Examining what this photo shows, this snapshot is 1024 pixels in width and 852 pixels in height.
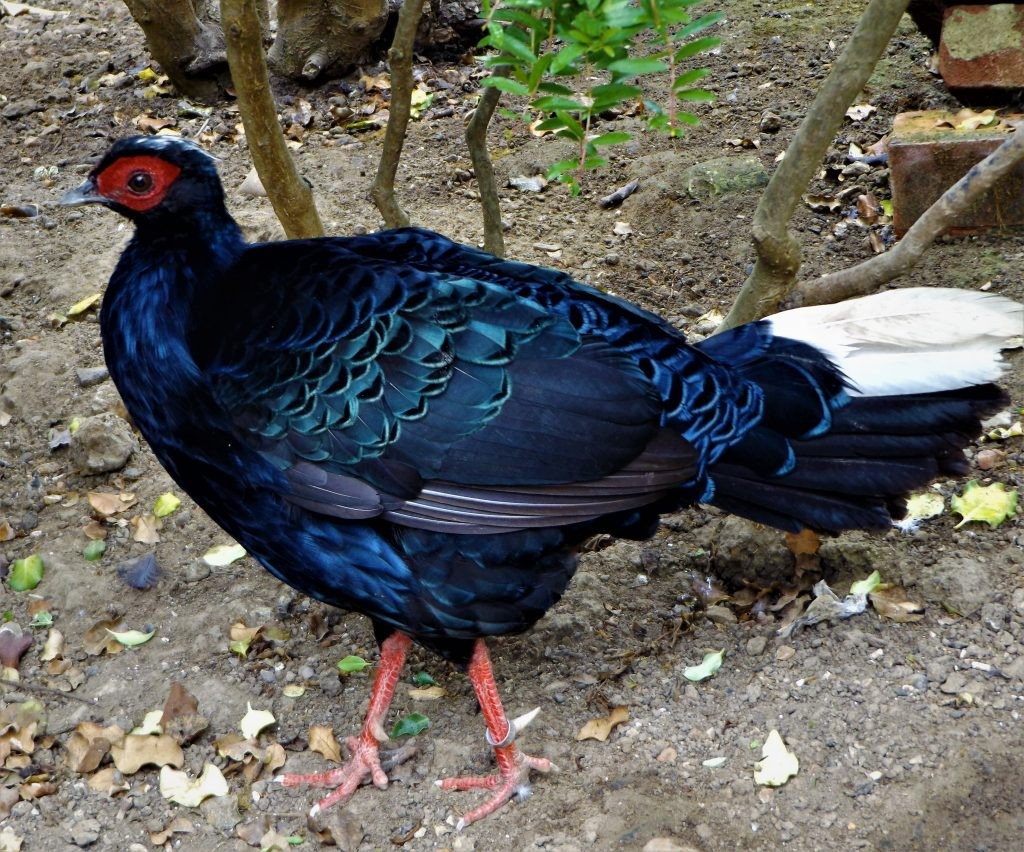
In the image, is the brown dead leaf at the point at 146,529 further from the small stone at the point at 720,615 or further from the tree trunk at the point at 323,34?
the tree trunk at the point at 323,34

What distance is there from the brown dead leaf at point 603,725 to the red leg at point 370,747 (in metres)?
0.62

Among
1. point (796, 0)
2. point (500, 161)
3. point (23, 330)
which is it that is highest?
point (796, 0)

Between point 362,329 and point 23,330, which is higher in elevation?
point 362,329

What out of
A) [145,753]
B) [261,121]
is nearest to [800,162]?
[261,121]

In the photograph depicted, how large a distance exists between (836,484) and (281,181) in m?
2.43

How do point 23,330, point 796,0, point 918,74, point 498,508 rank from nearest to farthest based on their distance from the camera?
point 498,508, point 23,330, point 918,74, point 796,0

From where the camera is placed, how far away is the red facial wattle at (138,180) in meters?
3.37

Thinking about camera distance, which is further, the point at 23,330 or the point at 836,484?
the point at 23,330

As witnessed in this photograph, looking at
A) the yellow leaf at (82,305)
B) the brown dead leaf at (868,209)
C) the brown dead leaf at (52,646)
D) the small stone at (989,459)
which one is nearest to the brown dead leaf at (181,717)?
the brown dead leaf at (52,646)

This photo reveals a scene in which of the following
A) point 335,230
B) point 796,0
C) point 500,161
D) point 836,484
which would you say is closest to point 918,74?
point 796,0

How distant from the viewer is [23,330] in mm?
5570

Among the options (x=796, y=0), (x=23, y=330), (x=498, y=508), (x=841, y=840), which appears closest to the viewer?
(x=841, y=840)

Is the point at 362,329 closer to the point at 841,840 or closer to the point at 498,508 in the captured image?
the point at 498,508

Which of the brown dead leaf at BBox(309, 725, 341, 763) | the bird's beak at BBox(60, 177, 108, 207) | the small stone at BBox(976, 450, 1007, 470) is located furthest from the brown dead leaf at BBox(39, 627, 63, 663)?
the small stone at BBox(976, 450, 1007, 470)
